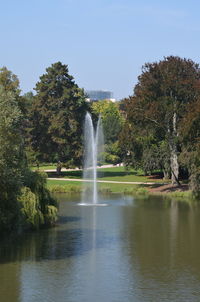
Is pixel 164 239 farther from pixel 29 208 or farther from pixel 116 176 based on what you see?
pixel 116 176

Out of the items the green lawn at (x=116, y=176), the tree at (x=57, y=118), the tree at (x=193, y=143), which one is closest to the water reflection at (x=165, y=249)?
the tree at (x=193, y=143)

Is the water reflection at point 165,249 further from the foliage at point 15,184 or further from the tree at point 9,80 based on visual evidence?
the tree at point 9,80

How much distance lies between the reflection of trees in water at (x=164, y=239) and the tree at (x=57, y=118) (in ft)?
99.6

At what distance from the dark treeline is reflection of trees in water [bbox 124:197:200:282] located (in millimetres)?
6240

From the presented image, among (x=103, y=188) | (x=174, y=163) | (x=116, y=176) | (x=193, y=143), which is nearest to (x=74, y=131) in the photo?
(x=116, y=176)

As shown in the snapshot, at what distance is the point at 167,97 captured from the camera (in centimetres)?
6153

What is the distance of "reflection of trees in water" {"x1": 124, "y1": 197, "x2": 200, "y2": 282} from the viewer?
26719 millimetres

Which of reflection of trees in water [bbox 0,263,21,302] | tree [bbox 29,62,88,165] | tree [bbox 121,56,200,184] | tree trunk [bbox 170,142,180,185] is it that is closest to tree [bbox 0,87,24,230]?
reflection of trees in water [bbox 0,263,21,302]

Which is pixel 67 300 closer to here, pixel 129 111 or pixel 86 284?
pixel 86 284

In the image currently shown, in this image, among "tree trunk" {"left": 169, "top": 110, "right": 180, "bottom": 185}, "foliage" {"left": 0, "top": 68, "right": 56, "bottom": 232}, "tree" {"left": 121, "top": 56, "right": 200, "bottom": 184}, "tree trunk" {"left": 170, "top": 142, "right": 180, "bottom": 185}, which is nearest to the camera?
"foliage" {"left": 0, "top": 68, "right": 56, "bottom": 232}

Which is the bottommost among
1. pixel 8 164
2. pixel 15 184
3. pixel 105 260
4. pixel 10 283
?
pixel 10 283

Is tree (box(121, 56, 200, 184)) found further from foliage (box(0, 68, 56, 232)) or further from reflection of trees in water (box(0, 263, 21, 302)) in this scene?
reflection of trees in water (box(0, 263, 21, 302))

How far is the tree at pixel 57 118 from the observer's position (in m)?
78.5

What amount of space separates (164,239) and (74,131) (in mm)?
46011
